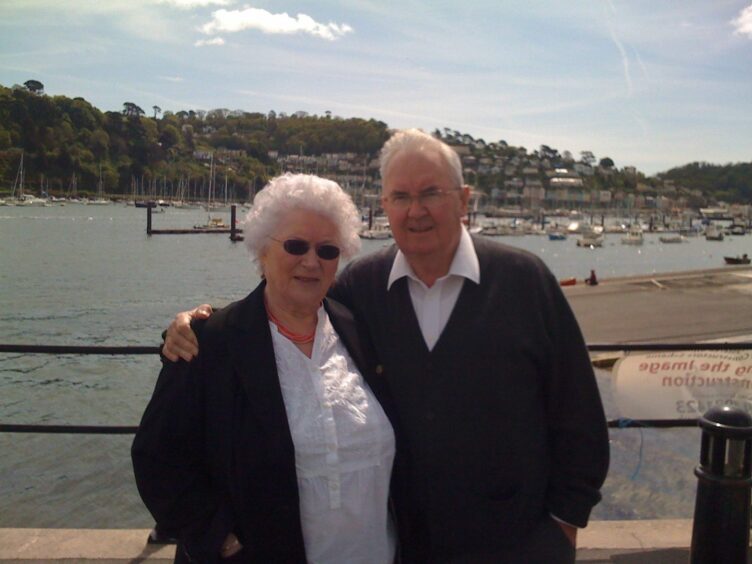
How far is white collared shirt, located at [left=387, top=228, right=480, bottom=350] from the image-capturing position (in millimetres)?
2598

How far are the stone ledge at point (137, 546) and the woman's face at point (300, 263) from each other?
1.88 meters

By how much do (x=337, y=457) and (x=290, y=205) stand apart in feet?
2.77

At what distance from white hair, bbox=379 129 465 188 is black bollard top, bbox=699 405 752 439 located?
5.47 ft

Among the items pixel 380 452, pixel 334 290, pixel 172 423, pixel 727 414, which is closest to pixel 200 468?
pixel 172 423

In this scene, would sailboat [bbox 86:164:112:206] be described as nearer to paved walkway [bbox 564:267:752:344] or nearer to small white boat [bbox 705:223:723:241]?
small white boat [bbox 705:223:723:241]

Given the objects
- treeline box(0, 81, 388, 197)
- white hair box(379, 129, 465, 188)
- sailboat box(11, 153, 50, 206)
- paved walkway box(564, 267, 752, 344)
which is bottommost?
paved walkway box(564, 267, 752, 344)

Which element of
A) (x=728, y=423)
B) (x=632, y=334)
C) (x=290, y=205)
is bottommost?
(x=632, y=334)

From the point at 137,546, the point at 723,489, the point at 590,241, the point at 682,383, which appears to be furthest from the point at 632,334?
the point at 590,241

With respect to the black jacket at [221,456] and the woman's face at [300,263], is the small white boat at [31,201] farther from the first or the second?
the black jacket at [221,456]

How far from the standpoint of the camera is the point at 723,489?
11.1 feet

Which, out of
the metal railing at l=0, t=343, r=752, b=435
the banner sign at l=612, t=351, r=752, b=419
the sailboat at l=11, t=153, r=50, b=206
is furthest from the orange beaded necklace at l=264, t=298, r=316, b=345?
the sailboat at l=11, t=153, r=50, b=206

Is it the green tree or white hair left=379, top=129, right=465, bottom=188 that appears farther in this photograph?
the green tree

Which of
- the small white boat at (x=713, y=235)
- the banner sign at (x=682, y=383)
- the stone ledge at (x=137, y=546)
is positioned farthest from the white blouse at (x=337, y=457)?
the small white boat at (x=713, y=235)

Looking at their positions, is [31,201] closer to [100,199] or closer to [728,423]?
[100,199]
